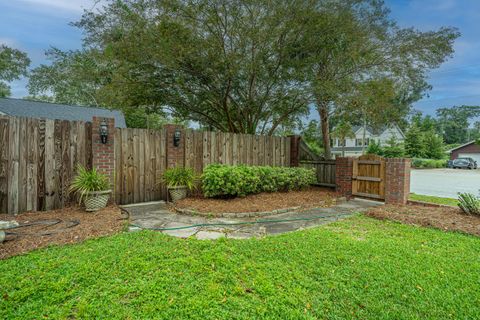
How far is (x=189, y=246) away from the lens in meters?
3.20

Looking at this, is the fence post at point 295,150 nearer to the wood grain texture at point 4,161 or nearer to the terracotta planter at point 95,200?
the terracotta planter at point 95,200

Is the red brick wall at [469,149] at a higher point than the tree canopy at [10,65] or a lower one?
lower

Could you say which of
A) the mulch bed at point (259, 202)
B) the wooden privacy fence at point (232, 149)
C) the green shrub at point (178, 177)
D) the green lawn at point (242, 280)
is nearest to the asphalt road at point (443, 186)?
the mulch bed at point (259, 202)

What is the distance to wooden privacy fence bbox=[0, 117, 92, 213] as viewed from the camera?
450 cm

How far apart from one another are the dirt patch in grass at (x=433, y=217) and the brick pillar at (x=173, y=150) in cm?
444

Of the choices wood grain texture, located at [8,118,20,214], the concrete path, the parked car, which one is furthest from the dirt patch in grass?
the parked car

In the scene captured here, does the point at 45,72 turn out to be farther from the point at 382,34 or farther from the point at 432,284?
the point at 432,284

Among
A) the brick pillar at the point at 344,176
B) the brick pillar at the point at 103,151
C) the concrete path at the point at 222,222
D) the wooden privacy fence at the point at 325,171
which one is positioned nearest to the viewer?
the concrete path at the point at 222,222

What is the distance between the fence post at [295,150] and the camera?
8727 millimetres

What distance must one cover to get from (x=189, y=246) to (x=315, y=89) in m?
5.88

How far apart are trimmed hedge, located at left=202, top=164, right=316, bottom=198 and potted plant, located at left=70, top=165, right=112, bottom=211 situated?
6.87 feet

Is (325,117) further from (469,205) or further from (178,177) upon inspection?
(178,177)

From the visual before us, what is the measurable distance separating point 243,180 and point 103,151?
309 centimetres

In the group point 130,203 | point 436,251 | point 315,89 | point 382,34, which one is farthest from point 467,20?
point 130,203
